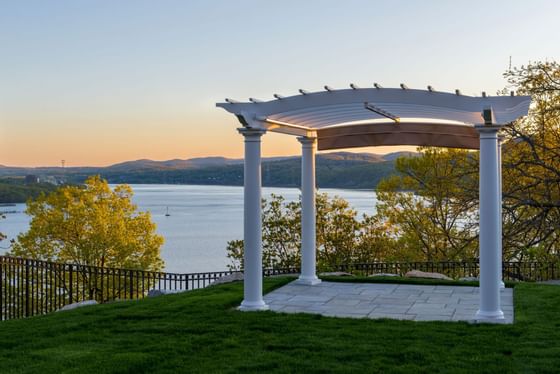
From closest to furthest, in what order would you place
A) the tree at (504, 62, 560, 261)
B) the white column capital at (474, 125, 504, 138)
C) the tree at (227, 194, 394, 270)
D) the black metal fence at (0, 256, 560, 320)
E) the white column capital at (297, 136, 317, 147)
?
the white column capital at (474, 125, 504, 138)
the white column capital at (297, 136, 317, 147)
the black metal fence at (0, 256, 560, 320)
the tree at (504, 62, 560, 261)
the tree at (227, 194, 394, 270)

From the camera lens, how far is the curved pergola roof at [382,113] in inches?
326

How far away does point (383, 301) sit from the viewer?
404 inches

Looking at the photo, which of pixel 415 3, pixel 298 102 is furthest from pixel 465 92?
pixel 415 3

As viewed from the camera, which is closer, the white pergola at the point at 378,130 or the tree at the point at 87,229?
the white pergola at the point at 378,130

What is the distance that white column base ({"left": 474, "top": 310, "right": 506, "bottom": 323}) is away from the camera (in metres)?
8.29

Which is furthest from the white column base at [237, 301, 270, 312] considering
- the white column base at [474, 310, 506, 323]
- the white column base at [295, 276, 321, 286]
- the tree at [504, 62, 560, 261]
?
the tree at [504, 62, 560, 261]

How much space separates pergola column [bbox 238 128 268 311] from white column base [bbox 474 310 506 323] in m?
3.18

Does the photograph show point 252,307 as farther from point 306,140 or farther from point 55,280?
point 55,280

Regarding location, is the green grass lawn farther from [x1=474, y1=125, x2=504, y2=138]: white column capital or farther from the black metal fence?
the black metal fence

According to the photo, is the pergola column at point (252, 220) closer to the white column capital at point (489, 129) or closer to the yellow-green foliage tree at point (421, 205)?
the white column capital at point (489, 129)

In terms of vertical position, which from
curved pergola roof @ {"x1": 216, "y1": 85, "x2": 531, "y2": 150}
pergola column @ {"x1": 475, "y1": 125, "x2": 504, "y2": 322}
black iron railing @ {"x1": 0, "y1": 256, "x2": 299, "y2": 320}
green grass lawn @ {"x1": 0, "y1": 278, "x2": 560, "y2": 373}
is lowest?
black iron railing @ {"x1": 0, "y1": 256, "x2": 299, "y2": 320}

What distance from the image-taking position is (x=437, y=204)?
2330 cm

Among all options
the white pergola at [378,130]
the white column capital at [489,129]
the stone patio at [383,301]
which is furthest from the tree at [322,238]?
the white column capital at [489,129]

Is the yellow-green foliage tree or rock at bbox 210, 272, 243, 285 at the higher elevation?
the yellow-green foliage tree
